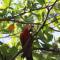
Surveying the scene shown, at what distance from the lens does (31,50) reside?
140 cm

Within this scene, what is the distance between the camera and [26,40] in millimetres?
1460

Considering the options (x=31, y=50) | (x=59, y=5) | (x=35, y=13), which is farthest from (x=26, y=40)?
(x=59, y=5)

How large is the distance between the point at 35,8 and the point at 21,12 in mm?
92

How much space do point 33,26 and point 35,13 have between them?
0.56 ft

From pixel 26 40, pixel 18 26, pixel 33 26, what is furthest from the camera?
pixel 18 26

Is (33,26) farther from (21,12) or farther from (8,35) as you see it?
(8,35)

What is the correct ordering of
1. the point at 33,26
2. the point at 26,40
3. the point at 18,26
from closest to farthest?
1. the point at 33,26
2. the point at 26,40
3. the point at 18,26

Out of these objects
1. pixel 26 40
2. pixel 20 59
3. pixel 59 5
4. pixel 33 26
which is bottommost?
pixel 20 59

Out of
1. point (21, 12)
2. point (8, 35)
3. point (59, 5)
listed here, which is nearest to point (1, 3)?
point (21, 12)

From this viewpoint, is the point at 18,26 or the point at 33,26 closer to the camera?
the point at 33,26

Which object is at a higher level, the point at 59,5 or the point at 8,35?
the point at 59,5

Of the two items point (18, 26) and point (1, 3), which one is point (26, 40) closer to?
point (18, 26)

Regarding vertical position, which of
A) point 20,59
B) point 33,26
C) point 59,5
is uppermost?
point 59,5

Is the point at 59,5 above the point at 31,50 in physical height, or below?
above
